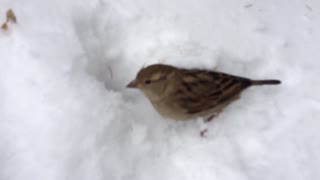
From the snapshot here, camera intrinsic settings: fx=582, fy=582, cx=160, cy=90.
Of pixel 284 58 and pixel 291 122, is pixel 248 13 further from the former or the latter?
pixel 291 122

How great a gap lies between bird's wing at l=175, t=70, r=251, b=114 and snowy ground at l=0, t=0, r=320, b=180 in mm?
251

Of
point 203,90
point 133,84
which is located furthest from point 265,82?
point 133,84

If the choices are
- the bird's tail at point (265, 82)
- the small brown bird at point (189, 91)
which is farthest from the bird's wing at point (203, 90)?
the bird's tail at point (265, 82)

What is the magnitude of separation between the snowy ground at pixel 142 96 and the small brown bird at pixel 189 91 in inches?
7.8

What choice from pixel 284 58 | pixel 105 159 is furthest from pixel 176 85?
pixel 284 58

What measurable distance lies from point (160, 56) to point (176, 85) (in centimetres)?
36

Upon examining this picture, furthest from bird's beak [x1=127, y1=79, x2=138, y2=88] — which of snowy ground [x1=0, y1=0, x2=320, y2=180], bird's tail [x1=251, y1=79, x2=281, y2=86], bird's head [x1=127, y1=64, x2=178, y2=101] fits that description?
bird's tail [x1=251, y1=79, x2=281, y2=86]

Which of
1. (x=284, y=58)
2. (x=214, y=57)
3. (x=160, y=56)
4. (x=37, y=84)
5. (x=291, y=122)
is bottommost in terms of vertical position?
(x=291, y=122)

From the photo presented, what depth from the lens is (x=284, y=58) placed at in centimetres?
391

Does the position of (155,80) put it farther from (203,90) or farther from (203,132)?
(203,132)

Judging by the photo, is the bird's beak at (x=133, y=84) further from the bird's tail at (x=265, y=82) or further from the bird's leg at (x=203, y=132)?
the bird's tail at (x=265, y=82)

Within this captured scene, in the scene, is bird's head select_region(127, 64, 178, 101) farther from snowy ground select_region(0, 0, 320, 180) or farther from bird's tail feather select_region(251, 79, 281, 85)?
bird's tail feather select_region(251, 79, 281, 85)

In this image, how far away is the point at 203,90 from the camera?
344 cm

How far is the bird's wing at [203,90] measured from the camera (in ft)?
11.3
